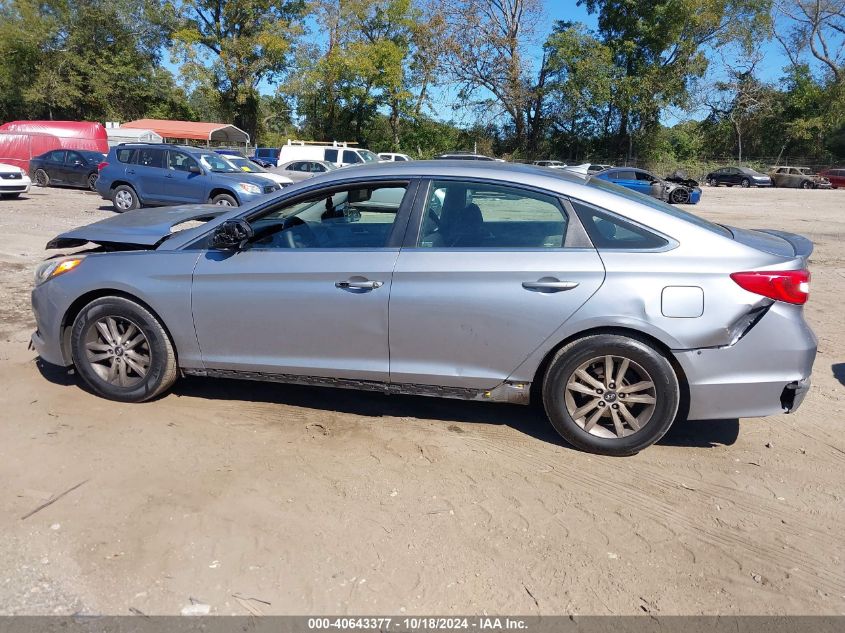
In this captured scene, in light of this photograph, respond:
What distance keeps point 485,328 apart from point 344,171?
4.54 ft

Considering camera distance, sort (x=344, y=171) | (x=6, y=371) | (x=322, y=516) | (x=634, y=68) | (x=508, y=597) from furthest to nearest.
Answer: (x=634, y=68) < (x=6, y=371) < (x=344, y=171) < (x=322, y=516) < (x=508, y=597)

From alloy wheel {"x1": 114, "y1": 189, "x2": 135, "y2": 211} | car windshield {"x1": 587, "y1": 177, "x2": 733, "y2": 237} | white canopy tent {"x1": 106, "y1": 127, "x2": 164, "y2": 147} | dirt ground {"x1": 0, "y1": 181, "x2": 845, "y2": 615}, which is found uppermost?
white canopy tent {"x1": 106, "y1": 127, "x2": 164, "y2": 147}

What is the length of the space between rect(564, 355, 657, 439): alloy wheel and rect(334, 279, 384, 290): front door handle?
1.23 m

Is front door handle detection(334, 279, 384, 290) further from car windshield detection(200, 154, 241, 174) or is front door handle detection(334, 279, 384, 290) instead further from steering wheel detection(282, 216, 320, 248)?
car windshield detection(200, 154, 241, 174)

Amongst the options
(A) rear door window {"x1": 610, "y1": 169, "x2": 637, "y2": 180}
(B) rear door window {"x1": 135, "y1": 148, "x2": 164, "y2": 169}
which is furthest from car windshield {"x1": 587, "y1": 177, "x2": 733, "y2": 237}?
(A) rear door window {"x1": 610, "y1": 169, "x2": 637, "y2": 180}

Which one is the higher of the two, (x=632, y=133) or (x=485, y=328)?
(x=632, y=133)

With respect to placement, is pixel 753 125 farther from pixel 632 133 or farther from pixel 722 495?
pixel 722 495

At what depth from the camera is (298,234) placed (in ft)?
13.8

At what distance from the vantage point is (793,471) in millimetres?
3748

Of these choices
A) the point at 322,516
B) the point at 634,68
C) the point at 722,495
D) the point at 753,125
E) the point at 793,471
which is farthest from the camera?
the point at 753,125

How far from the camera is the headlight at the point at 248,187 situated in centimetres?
1437

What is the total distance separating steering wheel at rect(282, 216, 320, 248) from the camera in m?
4.15

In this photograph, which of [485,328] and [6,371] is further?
[6,371]

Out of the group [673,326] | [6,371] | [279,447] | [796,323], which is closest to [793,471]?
[796,323]
